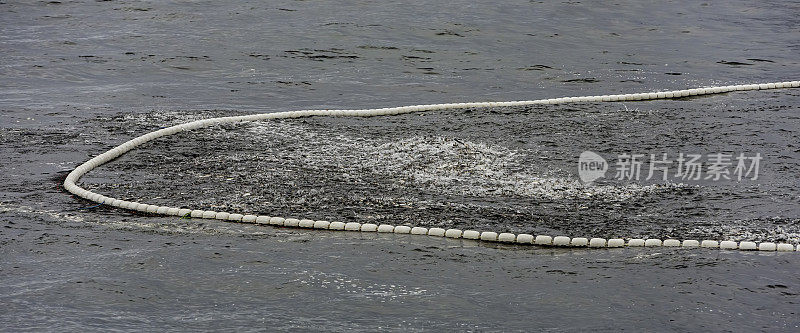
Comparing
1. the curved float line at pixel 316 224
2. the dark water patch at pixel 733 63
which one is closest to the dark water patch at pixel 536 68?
the dark water patch at pixel 733 63

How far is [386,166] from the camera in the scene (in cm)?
620

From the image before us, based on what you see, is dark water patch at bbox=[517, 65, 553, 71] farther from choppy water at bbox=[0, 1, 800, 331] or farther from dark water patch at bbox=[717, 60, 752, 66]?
dark water patch at bbox=[717, 60, 752, 66]

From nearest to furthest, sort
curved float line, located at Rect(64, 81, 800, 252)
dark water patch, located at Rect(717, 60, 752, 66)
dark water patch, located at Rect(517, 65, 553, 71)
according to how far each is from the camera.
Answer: curved float line, located at Rect(64, 81, 800, 252), dark water patch, located at Rect(517, 65, 553, 71), dark water patch, located at Rect(717, 60, 752, 66)

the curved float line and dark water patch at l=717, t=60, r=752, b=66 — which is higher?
dark water patch at l=717, t=60, r=752, b=66

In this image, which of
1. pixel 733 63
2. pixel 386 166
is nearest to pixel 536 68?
pixel 733 63

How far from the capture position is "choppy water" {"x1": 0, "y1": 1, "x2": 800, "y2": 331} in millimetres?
4234

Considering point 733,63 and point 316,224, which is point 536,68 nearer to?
point 733,63

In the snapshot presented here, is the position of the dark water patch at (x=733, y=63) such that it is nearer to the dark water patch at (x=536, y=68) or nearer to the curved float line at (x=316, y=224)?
the dark water patch at (x=536, y=68)

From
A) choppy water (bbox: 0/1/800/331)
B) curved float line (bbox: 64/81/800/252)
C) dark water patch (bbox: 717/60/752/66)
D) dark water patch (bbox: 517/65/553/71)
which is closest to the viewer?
choppy water (bbox: 0/1/800/331)

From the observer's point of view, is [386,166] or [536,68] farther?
[536,68]

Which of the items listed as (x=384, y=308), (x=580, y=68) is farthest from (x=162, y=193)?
(x=580, y=68)

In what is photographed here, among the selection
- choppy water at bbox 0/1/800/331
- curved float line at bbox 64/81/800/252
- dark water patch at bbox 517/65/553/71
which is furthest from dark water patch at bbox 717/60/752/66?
curved float line at bbox 64/81/800/252

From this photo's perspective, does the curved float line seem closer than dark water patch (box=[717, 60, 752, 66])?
Yes

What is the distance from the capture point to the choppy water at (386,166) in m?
4.23
